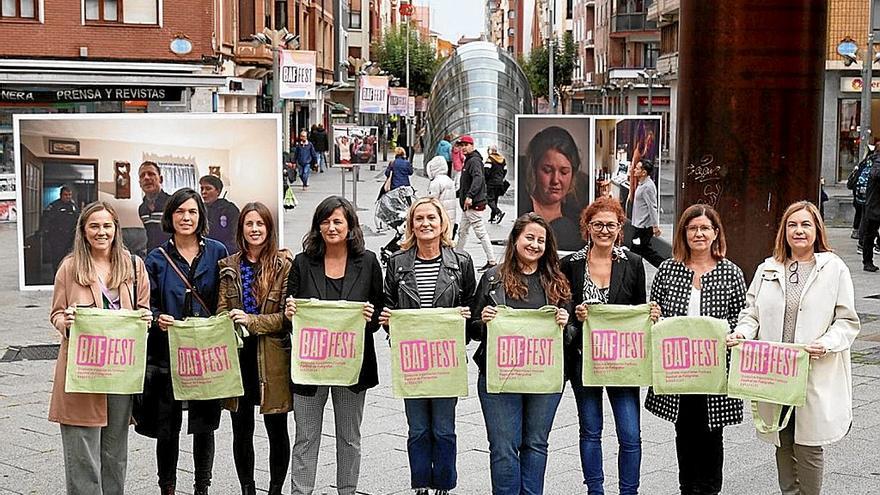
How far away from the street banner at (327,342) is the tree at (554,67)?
3847 inches

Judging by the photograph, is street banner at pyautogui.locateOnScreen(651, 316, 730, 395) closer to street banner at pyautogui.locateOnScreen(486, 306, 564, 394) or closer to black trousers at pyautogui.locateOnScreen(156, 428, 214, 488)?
street banner at pyautogui.locateOnScreen(486, 306, 564, 394)

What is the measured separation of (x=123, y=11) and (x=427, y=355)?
1100 inches

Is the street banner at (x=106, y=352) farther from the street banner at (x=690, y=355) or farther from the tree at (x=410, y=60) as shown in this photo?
the tree at (x=410, y=60)

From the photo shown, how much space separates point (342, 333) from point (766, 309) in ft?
7.68

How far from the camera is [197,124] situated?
15109mm

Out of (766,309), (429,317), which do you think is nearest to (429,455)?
(429,317)

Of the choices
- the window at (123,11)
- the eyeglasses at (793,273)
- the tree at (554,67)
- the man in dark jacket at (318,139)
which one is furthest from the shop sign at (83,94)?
the tree at (554,67)

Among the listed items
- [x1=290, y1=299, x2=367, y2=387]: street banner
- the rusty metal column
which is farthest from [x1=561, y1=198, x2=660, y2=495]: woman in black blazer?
the rusty metal column

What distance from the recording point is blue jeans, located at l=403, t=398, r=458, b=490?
749 centimetres

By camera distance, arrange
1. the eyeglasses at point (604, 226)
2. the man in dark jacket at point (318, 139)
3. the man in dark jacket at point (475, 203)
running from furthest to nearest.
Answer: the man in dark jacket at point (318, 139), the man in dark jacket at point (475, 203), the eyeglasses at point (604, 226)

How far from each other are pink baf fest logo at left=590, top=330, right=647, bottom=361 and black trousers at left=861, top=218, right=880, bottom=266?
13.5 m

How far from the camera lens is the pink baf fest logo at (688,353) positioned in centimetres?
713

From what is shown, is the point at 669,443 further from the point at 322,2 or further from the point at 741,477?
the point at 322,2

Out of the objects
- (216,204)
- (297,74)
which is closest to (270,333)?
(216,204)
